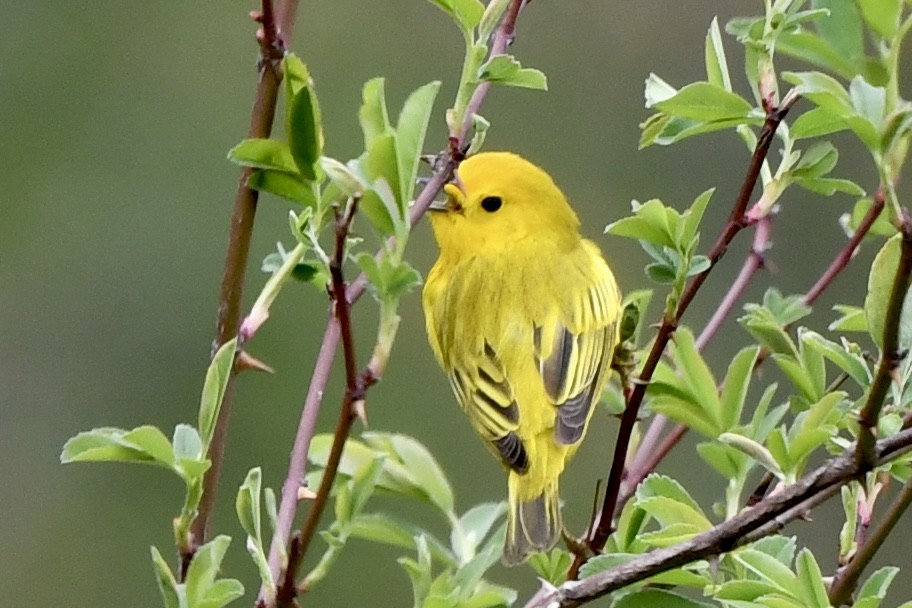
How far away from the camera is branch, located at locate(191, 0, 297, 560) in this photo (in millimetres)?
1167

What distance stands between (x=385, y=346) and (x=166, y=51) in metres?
4.91

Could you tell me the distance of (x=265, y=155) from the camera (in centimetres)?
119

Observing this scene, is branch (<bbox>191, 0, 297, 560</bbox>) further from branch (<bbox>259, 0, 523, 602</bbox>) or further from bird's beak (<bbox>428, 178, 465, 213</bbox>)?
bird's beak (<bbox>428, 178, 465, 213</bbox>)

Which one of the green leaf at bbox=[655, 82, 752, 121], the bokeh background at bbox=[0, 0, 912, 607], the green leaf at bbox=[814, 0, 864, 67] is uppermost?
the green leaf at bbox=[814, 0, 864, 67]

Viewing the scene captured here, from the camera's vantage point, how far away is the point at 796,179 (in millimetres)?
1376

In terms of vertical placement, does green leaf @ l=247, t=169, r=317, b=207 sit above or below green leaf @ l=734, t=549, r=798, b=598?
above

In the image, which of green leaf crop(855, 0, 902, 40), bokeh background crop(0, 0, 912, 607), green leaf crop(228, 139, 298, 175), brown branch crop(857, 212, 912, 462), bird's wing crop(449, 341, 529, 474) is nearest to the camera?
brown branch crop(857, 212, 912, 462)

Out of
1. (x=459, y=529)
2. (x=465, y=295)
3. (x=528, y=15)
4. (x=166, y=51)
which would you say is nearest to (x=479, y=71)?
(x=459, y=529)

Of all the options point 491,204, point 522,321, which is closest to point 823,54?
point 522,321

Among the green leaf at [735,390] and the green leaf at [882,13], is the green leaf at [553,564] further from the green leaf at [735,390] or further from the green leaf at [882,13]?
the green leaf at [882,13]

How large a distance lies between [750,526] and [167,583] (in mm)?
445

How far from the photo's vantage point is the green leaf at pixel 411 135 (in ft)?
3.62

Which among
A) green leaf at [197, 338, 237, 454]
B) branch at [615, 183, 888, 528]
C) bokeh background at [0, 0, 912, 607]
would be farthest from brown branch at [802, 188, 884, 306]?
bokeh background at [0, 0, 912, 607]

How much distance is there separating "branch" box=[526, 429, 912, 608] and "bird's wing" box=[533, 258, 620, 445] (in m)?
0.91
